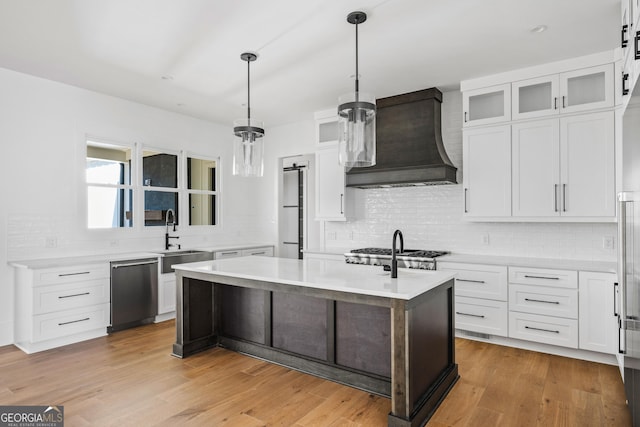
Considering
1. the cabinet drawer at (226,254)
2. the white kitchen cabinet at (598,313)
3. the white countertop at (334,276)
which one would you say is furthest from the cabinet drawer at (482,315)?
the cabinet drawer at (226,254)

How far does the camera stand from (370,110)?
8.75ft

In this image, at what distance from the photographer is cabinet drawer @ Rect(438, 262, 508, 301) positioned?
12.4 ft

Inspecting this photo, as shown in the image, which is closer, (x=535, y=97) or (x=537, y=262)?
(x=537, y=262)

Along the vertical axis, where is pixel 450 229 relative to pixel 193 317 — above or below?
above

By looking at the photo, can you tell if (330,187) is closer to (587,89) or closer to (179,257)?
(179,257)

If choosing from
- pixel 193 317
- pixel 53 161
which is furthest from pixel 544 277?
pixel 53 161

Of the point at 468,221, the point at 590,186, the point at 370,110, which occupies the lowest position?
the point at 468,221

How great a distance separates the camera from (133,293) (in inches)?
176

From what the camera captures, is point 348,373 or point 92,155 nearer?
point 348,373

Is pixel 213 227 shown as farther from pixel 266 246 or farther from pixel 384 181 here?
pixel 384 181

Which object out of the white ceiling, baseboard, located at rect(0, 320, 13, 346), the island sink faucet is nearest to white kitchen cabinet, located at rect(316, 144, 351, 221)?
the white ceiling

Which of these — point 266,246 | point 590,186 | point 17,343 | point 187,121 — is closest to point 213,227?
point 266,246

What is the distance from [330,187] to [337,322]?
2.75 m

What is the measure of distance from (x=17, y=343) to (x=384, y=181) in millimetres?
4351
